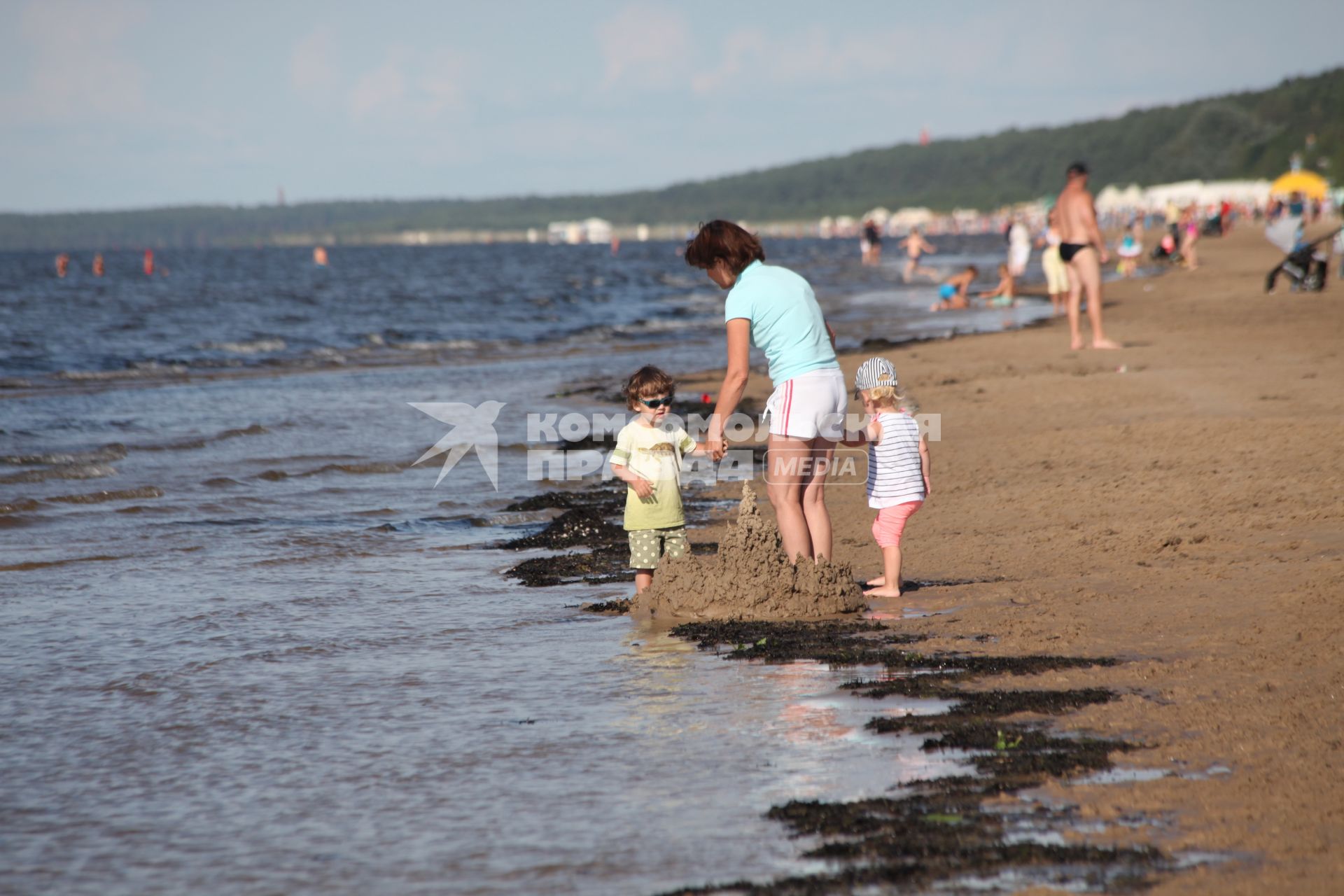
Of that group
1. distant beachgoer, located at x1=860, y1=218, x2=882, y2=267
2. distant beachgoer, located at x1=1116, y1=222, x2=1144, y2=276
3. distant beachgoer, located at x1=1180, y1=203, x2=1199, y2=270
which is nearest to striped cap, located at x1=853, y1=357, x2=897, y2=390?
distant beachgoer, located at x1=1180, y1=203, x2=1199, y2=270

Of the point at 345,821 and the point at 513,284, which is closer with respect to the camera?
the point at 345,821

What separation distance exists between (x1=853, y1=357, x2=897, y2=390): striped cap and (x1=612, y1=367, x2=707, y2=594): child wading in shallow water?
950 mm

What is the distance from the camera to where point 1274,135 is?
15388 cm

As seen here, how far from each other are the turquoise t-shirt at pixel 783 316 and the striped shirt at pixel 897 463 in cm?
63

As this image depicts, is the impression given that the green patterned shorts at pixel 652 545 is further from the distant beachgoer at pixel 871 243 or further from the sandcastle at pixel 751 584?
the distant beachgoer at pixel 871 243

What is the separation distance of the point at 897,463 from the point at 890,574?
57cm

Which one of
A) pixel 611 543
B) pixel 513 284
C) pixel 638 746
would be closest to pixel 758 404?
pixel 611 543

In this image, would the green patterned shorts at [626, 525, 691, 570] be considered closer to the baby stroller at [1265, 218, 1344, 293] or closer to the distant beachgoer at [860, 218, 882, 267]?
the baby stroller at [1265, 218, 1344, 293]

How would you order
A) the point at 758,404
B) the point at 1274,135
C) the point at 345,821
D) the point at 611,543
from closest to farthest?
the point at 345,821 < the point at 611,543 < the point at 758,404 < the point at 1274,135

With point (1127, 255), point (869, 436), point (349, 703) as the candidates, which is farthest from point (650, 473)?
point (1127, 255)

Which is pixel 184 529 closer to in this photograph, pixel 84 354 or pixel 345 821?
pixel 345 821

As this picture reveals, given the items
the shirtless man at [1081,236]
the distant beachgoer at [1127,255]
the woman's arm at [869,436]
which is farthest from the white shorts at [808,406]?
the distant beachgoer at [1127,255]

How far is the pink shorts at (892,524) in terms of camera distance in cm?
659

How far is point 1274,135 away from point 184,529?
167057 millimetres
